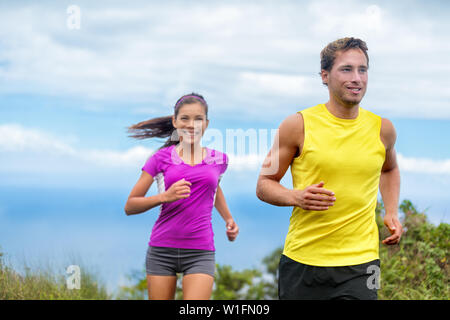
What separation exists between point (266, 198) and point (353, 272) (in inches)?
33.0

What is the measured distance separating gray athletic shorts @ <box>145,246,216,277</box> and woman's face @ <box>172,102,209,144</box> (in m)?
1.06

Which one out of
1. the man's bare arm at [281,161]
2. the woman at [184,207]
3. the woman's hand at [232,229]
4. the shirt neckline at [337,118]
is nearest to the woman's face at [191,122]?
the woman at [184,207]

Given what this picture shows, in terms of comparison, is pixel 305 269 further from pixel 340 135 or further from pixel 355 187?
pixel 340 135

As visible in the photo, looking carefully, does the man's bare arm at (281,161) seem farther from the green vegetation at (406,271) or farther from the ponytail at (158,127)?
the green vegetation at (406,271)

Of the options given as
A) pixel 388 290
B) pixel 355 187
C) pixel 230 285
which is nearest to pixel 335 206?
pixel 355 187

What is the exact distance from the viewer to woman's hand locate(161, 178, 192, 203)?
4.82 m

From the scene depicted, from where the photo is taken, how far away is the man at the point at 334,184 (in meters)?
4.04

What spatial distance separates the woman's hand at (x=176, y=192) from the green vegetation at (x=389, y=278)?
365 cm

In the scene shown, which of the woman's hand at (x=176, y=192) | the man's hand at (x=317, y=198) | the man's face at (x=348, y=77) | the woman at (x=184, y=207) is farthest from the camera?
the woman at (x=184, y=207)

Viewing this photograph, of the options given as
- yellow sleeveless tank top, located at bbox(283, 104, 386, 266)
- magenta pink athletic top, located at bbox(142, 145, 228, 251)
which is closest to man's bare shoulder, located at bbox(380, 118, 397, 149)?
yellow sleeveless tank top, located at bbox(283, 104, 386, 266)

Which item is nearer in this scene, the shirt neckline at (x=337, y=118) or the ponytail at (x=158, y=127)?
the shirt neckline at (x=337, y=118)

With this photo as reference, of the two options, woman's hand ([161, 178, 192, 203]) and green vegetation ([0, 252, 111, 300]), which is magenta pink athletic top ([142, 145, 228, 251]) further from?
green vegetation ([0, 252, 111, 300])

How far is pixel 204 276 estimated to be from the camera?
499 cm

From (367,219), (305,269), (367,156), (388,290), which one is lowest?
(388,290)
